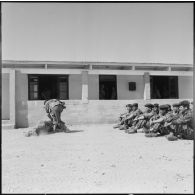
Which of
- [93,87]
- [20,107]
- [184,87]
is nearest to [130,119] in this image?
[93,87]

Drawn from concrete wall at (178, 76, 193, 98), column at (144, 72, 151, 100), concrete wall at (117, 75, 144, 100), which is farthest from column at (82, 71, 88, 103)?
concrete wall at (178, 76, 193, 98)

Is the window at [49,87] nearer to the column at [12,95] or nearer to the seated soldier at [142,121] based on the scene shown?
the column at [12,95]

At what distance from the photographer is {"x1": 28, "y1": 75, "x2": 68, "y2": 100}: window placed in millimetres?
13219

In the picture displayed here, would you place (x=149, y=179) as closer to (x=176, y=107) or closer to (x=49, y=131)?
(x=176, y=107)

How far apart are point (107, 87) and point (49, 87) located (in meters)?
3.55

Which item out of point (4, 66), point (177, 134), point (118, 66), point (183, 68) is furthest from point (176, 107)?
point (4, 66)

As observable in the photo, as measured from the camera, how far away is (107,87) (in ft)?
46.9

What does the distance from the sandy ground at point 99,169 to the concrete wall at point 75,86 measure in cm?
729

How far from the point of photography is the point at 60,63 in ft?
40.8

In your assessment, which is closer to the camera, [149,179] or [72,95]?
[149,179]

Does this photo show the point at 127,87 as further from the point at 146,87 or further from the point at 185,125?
the point at 185,125

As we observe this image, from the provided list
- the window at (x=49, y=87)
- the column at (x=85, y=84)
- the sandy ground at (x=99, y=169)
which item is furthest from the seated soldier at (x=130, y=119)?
the window at (x=49, y=87)

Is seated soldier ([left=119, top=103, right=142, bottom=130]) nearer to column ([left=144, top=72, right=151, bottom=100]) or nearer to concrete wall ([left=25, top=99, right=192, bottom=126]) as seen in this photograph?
concrete wall ([left=25, top=99, right=192, bottom=126])

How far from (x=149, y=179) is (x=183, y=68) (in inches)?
481
